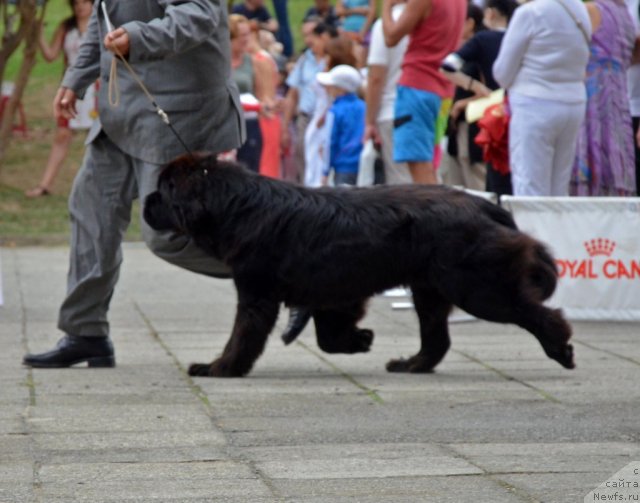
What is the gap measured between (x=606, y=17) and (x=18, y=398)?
4850 millimetres

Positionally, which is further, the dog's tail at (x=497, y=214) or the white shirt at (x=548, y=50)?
the white shirt at (x=548, y=50)

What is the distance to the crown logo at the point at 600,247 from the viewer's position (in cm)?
852

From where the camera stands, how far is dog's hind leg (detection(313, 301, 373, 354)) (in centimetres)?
663

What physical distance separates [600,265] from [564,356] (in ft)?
8.09

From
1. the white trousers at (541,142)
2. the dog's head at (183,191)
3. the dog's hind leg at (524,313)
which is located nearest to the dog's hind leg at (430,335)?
the dog's hind leg at (524,313)

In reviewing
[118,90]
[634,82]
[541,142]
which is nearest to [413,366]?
[118,90]

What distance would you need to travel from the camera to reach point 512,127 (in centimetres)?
880

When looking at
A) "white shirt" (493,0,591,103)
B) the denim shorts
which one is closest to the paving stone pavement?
"white shirt" (493,0,591,103)

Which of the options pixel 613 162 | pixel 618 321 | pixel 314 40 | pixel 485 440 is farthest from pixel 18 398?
pixel 314 40

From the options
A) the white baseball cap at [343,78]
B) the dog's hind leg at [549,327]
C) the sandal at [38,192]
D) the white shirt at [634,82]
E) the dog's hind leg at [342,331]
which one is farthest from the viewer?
the sandal at [38,192]

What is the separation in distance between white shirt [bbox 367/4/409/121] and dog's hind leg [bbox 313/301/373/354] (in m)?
3.70

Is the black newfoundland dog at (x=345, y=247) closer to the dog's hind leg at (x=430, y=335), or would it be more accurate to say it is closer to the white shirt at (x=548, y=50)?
the dog's hind leg at (x=430, y=335)

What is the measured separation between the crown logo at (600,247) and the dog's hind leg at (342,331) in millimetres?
2277

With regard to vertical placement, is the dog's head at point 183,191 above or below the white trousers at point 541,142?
above
